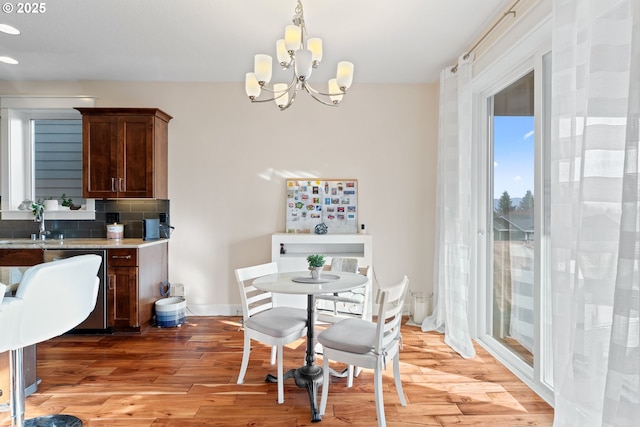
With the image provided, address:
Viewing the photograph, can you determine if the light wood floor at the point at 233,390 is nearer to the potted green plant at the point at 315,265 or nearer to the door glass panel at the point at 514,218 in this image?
the door glass panel at the point at 514,218

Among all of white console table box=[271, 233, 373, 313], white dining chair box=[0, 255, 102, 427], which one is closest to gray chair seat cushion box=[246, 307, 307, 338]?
white dining chair box=[0, 255, 102, 427]

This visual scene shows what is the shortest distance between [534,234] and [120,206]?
13.7ft

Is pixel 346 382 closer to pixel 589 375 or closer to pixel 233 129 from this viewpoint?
pixel 589 375

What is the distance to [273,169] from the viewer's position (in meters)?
4.33

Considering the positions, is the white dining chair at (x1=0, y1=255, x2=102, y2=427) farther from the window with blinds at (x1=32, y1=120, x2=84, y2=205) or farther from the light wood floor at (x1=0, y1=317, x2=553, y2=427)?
the window with blinds at (x1=32, y1=120, x2=84, y2=205)

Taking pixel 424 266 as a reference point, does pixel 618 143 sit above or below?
above

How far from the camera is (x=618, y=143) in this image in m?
1.43

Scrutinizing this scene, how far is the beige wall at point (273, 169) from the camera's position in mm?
4309

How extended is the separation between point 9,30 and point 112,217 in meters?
1.98

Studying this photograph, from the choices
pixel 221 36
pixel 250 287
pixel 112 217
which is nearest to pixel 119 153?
pixel 112 217

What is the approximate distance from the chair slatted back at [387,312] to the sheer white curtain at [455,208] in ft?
4.14

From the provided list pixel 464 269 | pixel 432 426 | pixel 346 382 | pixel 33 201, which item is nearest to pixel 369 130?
pixel 464 269

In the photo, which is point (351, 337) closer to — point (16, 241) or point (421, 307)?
point (421, 307)

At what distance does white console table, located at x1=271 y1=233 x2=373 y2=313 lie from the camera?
3.94 m
